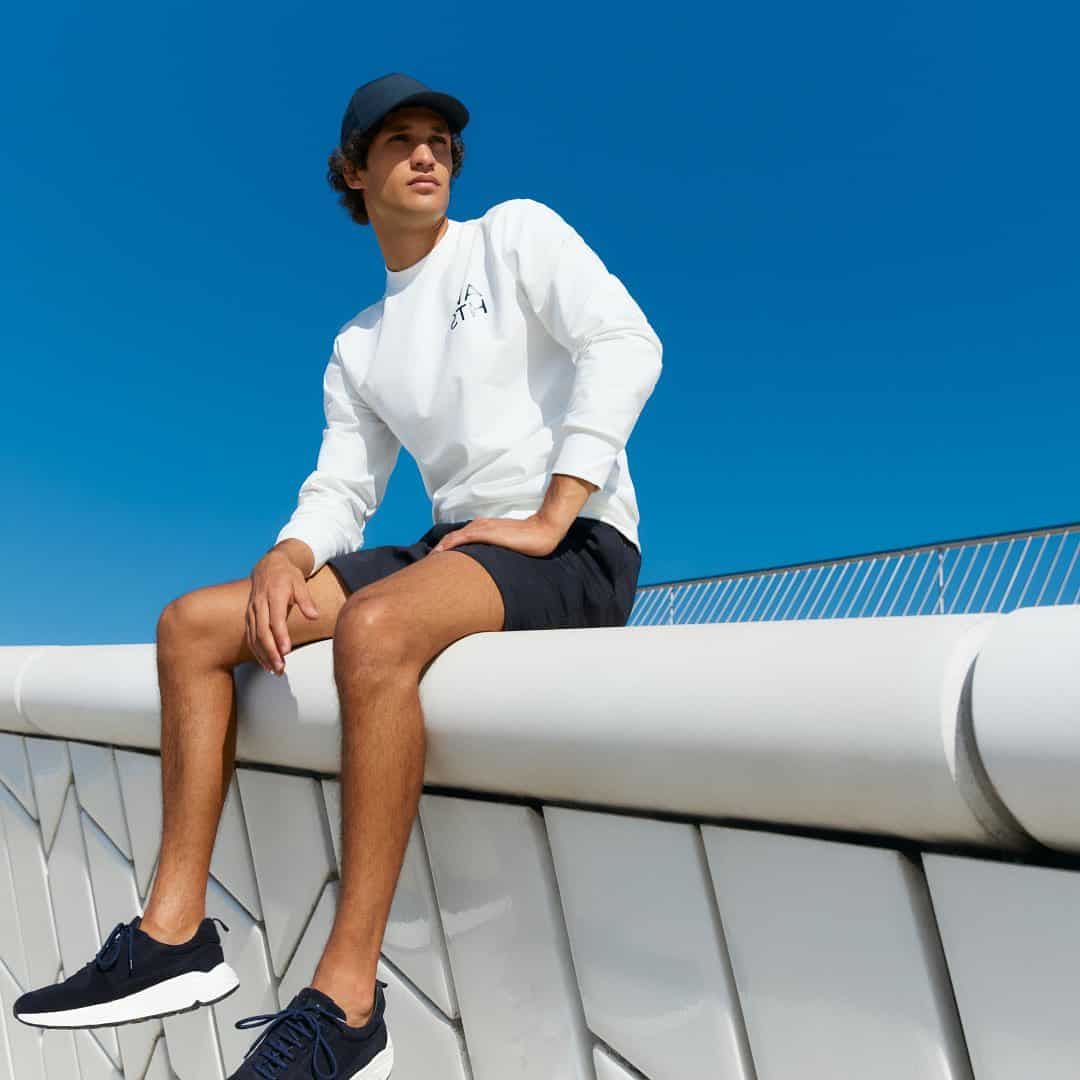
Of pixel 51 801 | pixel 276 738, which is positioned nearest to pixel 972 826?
pixel 276 738

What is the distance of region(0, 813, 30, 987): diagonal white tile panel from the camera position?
271 centimetres

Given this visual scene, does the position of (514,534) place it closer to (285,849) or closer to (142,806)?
(285,849)

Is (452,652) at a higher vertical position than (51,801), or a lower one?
lower

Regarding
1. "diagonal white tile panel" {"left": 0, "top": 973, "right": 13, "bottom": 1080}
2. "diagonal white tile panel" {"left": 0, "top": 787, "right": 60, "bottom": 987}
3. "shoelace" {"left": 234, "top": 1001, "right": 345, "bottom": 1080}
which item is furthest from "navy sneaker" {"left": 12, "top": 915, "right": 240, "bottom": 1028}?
"diagonal white tile panel" {"left": 0, "top": 973, "right": 13, "bottom": 1080}

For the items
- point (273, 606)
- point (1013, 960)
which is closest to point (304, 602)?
point (273, 606)

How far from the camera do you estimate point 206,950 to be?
155cm

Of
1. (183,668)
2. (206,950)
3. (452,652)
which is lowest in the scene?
(206,950)

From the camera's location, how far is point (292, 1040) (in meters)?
1.15

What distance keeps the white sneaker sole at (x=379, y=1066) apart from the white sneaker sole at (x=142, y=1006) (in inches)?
15.5

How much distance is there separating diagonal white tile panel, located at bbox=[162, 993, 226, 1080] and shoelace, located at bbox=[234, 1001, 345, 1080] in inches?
28.7

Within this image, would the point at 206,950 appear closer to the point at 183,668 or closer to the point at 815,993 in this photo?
the point at 183,668

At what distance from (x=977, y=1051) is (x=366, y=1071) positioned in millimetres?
660

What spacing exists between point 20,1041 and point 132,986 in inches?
Result: 73.9

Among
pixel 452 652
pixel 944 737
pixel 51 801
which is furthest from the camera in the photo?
pixel 51 801
